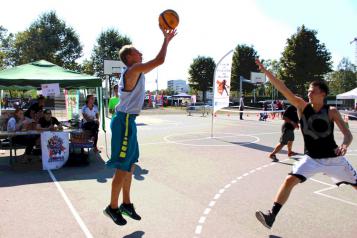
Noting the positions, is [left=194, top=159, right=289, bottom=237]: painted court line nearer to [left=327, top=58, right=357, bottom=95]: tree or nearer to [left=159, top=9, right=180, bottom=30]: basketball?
[left=159, top=9, right=180, bottom=30]: basketball

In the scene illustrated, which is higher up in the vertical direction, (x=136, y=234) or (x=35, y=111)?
(x=35, y=111)

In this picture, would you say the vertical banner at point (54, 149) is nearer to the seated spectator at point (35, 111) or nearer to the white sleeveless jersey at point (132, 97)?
the seated spectator at point (35, 111)

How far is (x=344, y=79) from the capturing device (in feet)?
281

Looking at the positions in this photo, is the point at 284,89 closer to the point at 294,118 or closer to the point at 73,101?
the point at 294,118

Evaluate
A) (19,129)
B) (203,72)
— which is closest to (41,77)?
(19,129)

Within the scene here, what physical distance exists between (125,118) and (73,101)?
46.6 ft

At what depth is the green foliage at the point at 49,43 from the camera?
2131 inches

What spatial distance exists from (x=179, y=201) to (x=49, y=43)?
176ft

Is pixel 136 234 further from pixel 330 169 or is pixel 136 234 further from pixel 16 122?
pixel 16 122

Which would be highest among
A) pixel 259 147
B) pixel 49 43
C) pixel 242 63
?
pixel 49 43

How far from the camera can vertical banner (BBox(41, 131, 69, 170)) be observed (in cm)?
862

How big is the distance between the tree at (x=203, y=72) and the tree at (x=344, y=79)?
31.3 metres

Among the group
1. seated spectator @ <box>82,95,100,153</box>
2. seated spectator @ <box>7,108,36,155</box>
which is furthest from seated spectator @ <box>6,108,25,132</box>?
seated spectator @ <box>82,95,100,153</box>

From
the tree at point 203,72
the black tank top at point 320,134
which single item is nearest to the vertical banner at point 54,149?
the black tank top at point 320,134
